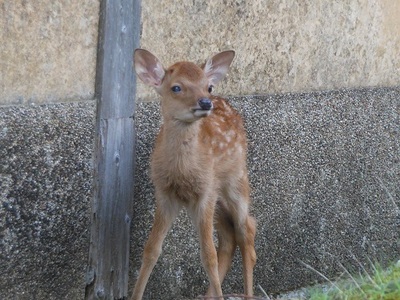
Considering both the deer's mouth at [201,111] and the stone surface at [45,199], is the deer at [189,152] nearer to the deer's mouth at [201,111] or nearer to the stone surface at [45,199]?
the deer's mouth at [201,111]

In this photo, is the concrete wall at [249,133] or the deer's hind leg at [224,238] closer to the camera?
the concrete wall at [249,133]

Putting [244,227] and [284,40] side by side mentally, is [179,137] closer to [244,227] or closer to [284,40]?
[244,227]

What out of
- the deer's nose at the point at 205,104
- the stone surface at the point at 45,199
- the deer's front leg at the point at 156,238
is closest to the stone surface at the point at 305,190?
the deer's front leg at the point at 156,238

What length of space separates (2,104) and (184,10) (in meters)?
1.75

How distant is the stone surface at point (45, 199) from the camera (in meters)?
5.70

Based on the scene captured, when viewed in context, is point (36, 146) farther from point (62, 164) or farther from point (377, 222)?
point (377, 222)

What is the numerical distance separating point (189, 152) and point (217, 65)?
2.06 feet

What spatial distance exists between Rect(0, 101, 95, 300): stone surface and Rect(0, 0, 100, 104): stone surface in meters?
0.10

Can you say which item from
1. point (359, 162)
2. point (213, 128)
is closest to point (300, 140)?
point (359, 162)

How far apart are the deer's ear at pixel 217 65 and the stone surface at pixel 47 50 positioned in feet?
2.43

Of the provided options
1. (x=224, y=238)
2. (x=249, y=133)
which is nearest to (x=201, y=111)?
(x=224, y=238)

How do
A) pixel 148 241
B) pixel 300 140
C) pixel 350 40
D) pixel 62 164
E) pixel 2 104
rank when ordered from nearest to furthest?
pixel 2 104 < pixel 62 164 < pixel 148 241 < pixel 300 140 < pixel 350 40

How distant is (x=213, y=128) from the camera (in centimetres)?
677

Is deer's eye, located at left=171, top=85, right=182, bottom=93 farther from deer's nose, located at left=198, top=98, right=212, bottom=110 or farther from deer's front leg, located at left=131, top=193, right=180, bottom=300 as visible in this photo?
deer's front leg, located at left=131, top=193, right=180, bottom=300
